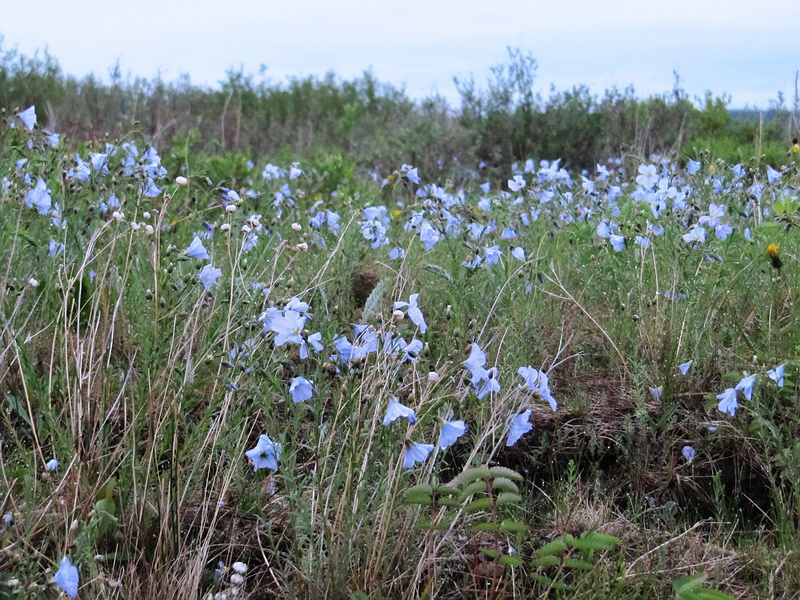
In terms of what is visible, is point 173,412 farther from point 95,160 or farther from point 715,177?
point 715,177

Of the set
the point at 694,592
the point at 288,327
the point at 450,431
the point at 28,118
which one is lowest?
the point at 694,592

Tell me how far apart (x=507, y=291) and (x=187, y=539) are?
1481 millimetres

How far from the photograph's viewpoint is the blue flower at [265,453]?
1.87m

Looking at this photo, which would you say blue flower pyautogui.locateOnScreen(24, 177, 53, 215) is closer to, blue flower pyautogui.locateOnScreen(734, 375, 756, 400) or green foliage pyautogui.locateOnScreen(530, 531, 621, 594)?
green foliage pyautogui.locateOnScreen(530, 531, 621, 594)

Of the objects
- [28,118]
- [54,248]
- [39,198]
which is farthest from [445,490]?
[28,118]

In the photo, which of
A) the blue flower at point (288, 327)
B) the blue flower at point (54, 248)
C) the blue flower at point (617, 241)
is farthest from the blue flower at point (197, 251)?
the blue flower at point (617, 241)

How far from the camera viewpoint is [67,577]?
1578 millimetres

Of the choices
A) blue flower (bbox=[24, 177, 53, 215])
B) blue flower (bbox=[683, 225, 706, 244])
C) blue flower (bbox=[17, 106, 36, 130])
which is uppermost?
blue flower (bbox=[17, 106, 36, 130])

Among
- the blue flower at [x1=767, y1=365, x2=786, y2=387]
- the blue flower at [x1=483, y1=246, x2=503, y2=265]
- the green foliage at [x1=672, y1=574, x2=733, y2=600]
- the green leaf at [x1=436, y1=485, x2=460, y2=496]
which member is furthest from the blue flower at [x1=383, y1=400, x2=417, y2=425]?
the blue flower at [x1=483, y1=246, x2=503, y2=265]

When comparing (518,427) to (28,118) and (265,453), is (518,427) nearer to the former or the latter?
(265,453)

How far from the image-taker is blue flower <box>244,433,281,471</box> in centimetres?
187

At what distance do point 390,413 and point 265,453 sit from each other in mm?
388

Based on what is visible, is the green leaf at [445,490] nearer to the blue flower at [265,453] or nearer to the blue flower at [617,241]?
the blue flower at [265,453]

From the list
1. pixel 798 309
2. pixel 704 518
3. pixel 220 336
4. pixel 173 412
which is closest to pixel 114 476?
pixel 173 412
